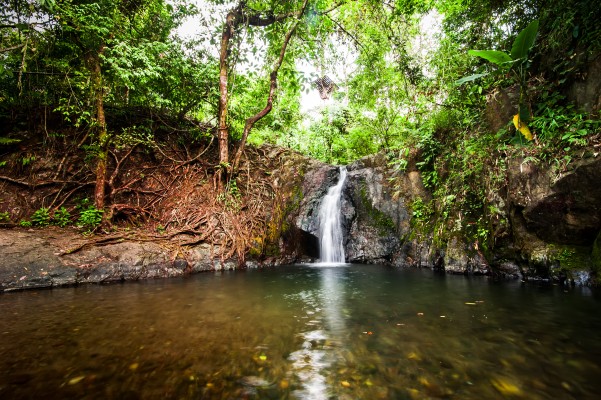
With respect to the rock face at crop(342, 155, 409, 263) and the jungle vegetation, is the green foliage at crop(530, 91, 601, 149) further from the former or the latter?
the rock face at crop(342, 155, 409, 263)

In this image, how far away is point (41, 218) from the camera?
625 centimetres

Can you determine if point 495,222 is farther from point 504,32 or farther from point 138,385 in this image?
point 138,385

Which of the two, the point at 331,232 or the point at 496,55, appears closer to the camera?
the point at 496,55

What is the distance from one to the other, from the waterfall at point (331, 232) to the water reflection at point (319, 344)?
13.8 feet

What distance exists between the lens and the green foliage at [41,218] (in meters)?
6.21

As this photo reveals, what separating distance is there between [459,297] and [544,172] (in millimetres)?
2663

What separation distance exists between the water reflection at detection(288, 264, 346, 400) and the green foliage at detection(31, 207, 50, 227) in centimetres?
A: 613

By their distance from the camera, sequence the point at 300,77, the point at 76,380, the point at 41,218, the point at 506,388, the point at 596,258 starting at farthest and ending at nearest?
the point at 300,77, the point at 41,218, the point at 596,258, the point at 76,380, the point at 506,388

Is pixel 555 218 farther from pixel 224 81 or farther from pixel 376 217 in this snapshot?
pixel 224 81

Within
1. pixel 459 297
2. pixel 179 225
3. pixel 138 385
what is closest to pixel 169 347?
pixel 138 385

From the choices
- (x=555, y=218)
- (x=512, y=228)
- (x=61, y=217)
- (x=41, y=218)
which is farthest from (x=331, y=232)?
(x=41, y=218)

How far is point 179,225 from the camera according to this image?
745 centimetres

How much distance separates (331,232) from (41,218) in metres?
7.36

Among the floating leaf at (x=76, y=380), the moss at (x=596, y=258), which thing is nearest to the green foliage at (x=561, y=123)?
the moss at (x=596, y=258)
